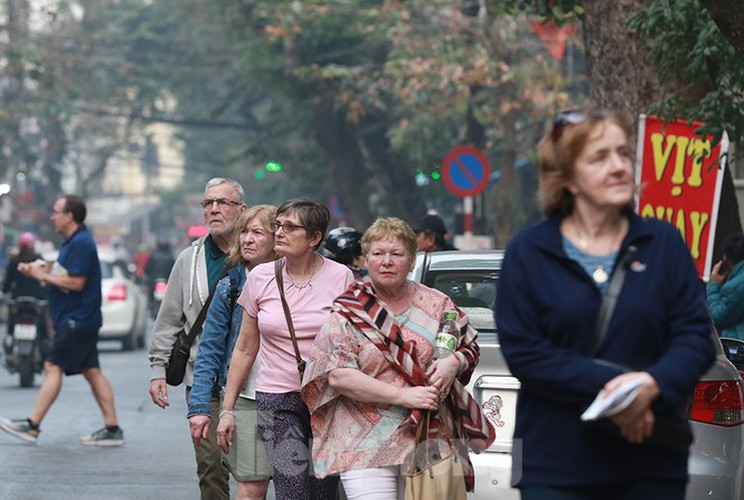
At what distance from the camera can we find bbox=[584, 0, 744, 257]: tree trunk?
12.2 m

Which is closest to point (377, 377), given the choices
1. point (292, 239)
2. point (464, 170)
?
point (292, 239)

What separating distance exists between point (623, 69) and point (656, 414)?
878 cm

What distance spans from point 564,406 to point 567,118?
2.32ft

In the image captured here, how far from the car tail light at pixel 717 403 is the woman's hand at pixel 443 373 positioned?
5.32 feet

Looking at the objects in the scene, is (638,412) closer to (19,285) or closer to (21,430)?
(21,430)

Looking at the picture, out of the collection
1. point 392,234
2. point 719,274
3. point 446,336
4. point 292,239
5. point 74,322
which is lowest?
Answer: point 74,322

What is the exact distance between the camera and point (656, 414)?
148 inches

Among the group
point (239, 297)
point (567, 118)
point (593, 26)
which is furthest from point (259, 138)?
point (567, 118)

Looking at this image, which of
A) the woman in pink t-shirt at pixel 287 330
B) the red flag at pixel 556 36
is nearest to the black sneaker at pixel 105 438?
the woman in pink t-shirt at pixel 287 330

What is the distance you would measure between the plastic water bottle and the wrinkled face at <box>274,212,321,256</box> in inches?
31.8

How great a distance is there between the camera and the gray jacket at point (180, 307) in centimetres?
725

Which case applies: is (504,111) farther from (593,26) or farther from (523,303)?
(523,303)

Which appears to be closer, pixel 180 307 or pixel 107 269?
pixel 180 307

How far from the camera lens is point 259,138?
37.0 meters
